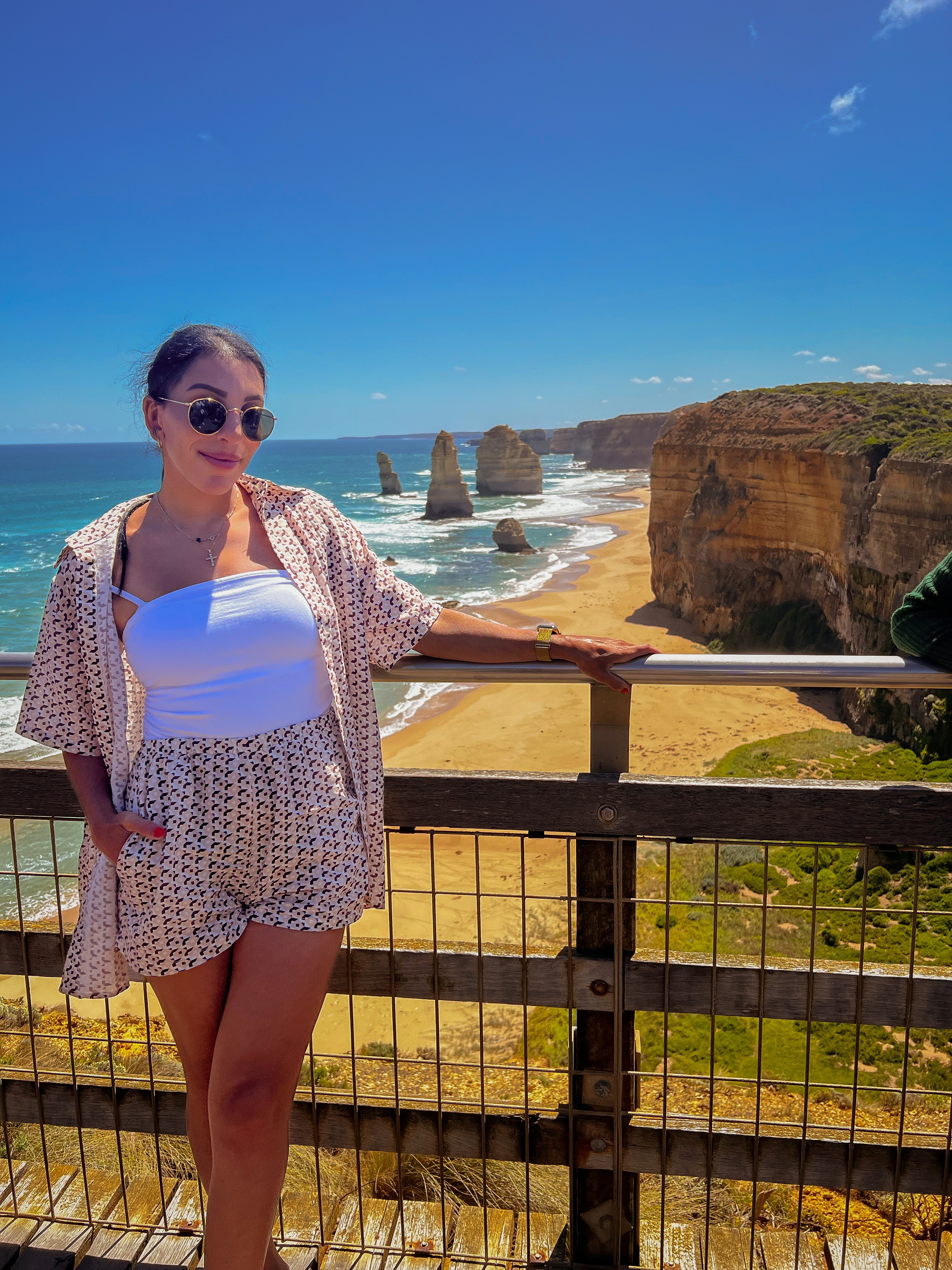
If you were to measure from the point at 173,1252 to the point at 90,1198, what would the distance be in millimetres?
384

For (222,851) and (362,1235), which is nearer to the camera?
(222,851)

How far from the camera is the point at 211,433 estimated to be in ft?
6.01

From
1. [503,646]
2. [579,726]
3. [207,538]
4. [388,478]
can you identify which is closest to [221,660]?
[207,538]

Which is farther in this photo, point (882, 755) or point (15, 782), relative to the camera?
point (882, 755)

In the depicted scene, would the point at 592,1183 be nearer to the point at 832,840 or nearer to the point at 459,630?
the point at 832,840

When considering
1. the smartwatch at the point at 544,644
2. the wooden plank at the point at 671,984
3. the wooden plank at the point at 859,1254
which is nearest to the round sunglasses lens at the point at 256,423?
the smartwatch at the point at 544,644

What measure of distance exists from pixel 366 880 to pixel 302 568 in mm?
644

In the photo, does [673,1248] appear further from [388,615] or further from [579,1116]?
[388,615]

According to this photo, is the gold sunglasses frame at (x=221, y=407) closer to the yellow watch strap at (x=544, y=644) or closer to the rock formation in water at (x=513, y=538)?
the yellow watch strap at (x=544, y=644)

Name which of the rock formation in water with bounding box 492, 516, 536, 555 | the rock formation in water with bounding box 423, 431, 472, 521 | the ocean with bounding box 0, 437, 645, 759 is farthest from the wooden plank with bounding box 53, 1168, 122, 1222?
the rock formation in water with bounding box 423, 431, 472, 521

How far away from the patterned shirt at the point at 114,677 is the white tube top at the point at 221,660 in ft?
0.24

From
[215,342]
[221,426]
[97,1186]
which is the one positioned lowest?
[97,1186]

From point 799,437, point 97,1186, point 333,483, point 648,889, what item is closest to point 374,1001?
point 648,889

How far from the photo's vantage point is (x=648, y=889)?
1097 cm
